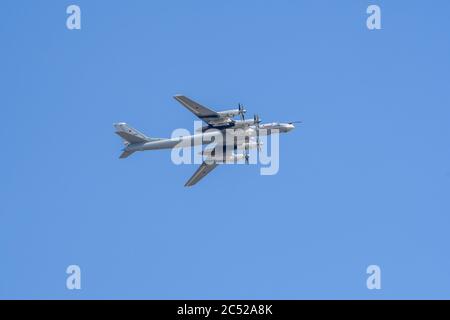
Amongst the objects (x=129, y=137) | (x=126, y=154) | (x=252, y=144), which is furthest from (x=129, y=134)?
(x=252, y=144)

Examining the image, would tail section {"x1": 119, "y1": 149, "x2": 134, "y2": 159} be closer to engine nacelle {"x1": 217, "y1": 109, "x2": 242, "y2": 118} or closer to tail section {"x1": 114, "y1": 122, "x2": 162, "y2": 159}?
tail section {"x1": 114, "y1": 122, "x2": 162, "y2": 159}

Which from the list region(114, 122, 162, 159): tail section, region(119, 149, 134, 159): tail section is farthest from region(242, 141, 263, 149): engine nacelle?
region(119, 149, 134, 159): tail section

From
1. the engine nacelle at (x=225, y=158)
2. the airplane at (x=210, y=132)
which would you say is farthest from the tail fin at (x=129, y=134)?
the engine nacelle at (x=225, y=158)

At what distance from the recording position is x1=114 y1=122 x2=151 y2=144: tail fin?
240ft

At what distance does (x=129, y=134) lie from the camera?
240 ft

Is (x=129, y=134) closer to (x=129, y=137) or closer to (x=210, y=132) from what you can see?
(x=129, y=137)

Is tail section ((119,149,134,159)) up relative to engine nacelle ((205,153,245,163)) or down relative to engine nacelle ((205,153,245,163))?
up
